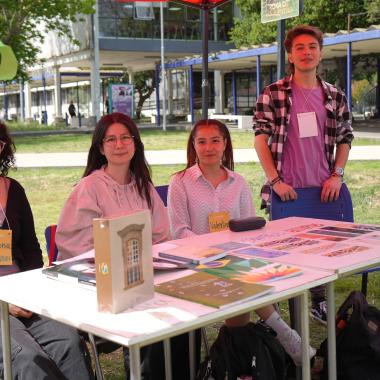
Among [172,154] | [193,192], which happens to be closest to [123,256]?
[193,192]

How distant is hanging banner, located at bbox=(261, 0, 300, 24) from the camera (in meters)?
4.40

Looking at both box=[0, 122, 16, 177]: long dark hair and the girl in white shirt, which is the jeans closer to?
box=[0, 122, 16, 177]: long dark hair

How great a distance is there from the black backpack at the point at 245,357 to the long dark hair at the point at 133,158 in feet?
2.85

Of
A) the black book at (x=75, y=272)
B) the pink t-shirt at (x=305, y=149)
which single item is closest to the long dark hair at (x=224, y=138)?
the pink t-shirt at (x=305, y=149)

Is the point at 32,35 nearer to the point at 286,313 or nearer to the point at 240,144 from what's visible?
the point at 240,144

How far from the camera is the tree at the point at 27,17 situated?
22623mm

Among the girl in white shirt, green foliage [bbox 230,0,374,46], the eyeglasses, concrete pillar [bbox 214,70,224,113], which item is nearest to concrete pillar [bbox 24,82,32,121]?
concrete pillar [bbox 214,70,224,113]

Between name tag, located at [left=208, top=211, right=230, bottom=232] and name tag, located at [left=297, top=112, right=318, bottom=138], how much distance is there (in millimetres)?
769

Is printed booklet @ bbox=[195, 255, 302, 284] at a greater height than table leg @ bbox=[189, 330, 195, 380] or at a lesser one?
greater

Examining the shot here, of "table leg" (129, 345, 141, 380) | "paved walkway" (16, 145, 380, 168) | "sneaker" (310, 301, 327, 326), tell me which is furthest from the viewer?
"paved walkway" (16, 145, 380, 168)

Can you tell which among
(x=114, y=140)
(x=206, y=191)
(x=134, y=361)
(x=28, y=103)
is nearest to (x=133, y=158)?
(x=114, y=140)

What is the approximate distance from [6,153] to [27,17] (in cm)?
2305

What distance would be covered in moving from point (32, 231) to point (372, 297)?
2647mm

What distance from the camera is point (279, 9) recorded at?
454 cm
